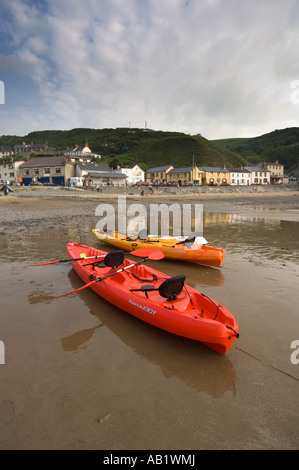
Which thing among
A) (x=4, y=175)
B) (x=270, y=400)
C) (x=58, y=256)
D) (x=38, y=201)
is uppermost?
(x=4, y=175)

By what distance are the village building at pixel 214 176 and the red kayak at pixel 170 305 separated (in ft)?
200

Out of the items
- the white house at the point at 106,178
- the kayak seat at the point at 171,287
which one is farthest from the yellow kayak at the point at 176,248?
the white house at the point at 106,178

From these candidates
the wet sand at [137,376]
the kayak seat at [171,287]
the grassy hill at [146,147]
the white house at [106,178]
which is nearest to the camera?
the wet sand at [137,376]

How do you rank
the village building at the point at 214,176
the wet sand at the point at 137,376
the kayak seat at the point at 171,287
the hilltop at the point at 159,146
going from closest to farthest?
the wet sand at the point at 137,376
the kayak seat at the point at 171,287
the village building at the point at 214,176
the hilltop at the point at 159,146

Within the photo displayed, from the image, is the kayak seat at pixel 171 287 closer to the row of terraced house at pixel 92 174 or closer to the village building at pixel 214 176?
the row of terraced house at pixel 92 174

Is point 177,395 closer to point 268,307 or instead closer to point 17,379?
point 17,379

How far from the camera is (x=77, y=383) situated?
3.85m

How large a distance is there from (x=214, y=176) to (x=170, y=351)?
65.7 meters

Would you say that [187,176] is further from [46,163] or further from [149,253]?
[149,253]

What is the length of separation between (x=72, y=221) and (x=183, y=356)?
1618cm

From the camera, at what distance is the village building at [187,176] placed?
61250 mm

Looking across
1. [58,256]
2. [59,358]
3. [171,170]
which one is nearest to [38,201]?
[58,256]

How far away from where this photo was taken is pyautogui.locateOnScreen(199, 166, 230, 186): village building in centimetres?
6425

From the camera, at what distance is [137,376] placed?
4.00 metres
